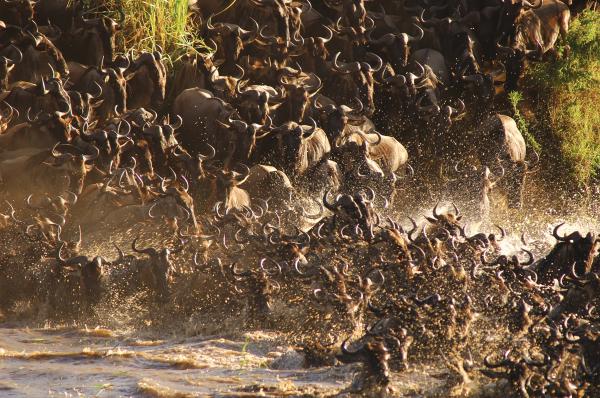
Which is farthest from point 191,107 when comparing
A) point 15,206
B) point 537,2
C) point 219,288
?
point 537,2

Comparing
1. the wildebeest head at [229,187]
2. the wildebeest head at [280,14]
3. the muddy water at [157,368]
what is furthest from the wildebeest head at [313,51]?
the muddy water at [157,368]

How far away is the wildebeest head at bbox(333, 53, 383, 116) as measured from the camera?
34.7ft

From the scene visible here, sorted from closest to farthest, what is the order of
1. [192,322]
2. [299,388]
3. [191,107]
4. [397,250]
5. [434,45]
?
1. [299,388]
2. [397,250]
3. [192,322]
4. [191,107]
5. [434,45]

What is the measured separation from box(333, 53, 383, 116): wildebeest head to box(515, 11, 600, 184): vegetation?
2116mm

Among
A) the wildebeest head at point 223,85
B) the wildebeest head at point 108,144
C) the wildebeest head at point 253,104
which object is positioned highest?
the wildebeest head at point 223,85

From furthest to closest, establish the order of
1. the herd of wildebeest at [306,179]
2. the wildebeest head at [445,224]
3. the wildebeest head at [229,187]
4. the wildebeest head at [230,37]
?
1. the wildebeest head at [230,37]
2. the wildebeest head at [229,187]
3. the wildebeest head at [445,224]
4. the herd of wildebeest at [306,179]

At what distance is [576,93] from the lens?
1179 centimetres

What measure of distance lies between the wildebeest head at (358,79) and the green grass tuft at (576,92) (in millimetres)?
2125

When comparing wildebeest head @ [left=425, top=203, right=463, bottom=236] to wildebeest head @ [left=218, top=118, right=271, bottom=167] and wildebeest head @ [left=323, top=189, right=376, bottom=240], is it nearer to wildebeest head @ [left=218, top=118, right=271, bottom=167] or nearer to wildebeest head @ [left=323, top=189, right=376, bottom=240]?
wildebeest head @ [left=323, top=189, right=376, bottom=240]

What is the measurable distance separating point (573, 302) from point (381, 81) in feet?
17.0

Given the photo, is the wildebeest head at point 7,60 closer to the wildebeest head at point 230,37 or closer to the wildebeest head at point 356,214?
the wildebeest head at point 230,37

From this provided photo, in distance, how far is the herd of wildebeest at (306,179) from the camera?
618cm

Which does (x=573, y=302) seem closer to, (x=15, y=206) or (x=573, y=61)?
(x=15, y=206)

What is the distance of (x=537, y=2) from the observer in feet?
37.4
